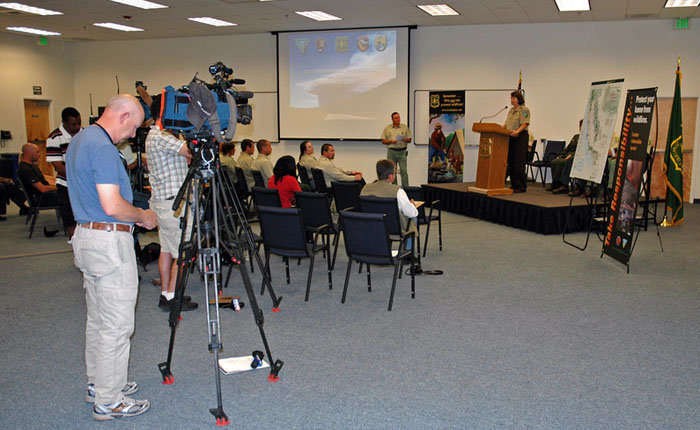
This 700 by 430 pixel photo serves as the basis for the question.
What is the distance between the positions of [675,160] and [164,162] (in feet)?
21.0

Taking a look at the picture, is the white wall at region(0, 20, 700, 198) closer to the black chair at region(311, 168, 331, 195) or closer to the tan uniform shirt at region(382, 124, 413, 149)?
the tan uniform shirt at region(382, 124, 413, 149)

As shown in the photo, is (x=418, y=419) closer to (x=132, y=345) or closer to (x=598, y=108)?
(x=132, y=345)

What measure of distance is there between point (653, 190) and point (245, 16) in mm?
8327

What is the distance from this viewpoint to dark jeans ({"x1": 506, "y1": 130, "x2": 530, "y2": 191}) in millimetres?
8703

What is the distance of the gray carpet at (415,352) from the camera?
2697 millimetres

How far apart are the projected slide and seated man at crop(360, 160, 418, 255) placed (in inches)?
271

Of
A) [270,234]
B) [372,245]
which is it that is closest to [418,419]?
[372,245]

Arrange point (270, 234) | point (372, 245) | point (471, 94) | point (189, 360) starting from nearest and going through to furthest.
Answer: point (189, 360) → point (372, 245) → point (270, 234) → point (471, 94)

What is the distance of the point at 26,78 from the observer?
12.7 m

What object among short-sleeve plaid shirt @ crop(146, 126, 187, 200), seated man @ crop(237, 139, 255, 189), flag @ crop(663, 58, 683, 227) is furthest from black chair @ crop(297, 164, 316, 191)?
flag @ crop(663, 58, 683, 227)

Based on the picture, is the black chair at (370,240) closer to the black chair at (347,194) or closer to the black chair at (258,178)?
the black chair at (347,194)

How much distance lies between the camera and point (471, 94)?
11.0 meters

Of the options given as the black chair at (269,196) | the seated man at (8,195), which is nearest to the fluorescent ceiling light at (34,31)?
the seated man at (8,195)

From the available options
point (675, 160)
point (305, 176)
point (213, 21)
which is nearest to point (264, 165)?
point (305, 176)
